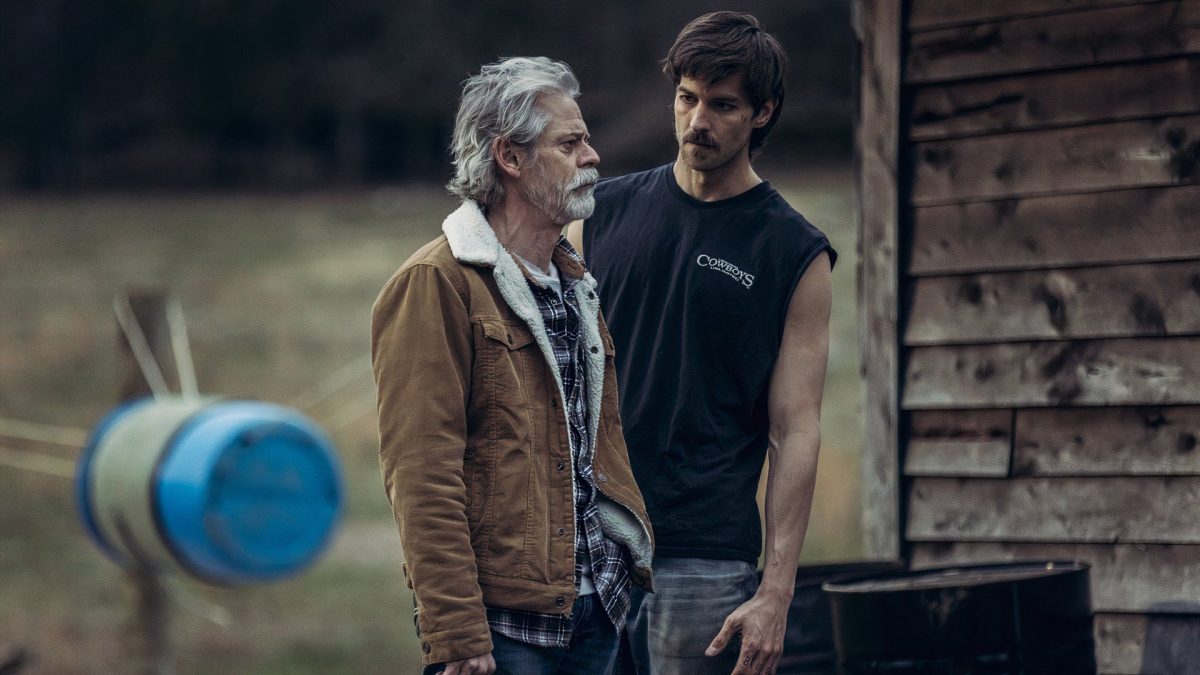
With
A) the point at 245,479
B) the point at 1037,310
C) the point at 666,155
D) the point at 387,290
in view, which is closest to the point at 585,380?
the point at 387,290

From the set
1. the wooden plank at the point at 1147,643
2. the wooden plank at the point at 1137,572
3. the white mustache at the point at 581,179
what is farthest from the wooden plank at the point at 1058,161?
the white mustache at the point at 581,179

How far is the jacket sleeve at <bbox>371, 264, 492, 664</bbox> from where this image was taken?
6.77 ft

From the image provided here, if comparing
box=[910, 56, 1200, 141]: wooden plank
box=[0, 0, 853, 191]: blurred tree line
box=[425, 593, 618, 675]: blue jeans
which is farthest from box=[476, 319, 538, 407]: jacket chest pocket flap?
box=[0, 0, 853, 191]: blurred tree line

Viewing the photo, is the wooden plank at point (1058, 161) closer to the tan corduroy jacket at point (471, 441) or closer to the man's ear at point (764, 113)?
the man's ear at point (764, 113)

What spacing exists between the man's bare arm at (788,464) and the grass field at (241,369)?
2.68 m

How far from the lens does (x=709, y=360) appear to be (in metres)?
2.81

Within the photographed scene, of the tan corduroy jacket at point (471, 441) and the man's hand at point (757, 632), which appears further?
the man's hand at point (757, 632)

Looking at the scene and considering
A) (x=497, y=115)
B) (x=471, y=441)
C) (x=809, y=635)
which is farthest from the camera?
(x=809, y=635)

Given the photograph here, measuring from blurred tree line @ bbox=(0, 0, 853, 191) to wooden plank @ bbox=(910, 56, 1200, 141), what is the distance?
15.2 meters

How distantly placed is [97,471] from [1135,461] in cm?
399

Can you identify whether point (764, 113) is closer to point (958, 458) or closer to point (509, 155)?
point (509, 155)

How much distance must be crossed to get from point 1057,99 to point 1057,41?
0.50ft

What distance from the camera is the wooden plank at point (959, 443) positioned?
12.7ft

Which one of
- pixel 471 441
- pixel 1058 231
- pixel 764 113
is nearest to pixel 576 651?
pixel 471 441
